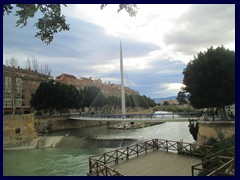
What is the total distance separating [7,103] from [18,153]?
93.2 ft

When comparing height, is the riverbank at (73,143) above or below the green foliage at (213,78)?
below

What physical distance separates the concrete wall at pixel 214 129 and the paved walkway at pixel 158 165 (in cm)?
613

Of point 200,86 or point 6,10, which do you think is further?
point 200,86

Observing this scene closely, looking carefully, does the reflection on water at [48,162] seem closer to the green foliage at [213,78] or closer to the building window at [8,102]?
the green foliage at [213,78]

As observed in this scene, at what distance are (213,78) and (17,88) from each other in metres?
47.9

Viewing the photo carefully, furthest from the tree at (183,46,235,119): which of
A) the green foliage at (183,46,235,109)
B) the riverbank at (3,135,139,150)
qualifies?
the riverbank at (3,135,139,150)

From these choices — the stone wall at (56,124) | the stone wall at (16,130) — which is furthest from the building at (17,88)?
the stone wall at (16,130)

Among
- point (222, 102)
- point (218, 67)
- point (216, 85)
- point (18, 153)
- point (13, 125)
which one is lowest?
point (18, 153)

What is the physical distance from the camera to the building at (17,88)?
190 ft

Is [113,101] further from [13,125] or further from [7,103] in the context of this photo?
[13,125]

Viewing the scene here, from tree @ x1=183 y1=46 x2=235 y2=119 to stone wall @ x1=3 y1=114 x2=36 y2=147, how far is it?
23.3 metres

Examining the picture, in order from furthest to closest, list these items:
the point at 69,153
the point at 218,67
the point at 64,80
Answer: the point at 64,80, the point at 69,153, the point at 218,67
